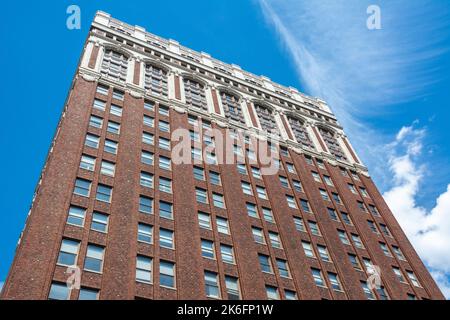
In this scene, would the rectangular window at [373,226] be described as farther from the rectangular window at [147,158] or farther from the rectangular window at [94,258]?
the rectangular window at [94,258]

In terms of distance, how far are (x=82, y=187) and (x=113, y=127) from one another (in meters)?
10.5

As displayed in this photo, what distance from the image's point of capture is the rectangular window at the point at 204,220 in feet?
119

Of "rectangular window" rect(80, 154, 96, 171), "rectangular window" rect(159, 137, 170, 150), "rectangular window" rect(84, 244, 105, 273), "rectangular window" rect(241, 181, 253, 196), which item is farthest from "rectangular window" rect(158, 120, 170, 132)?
"rectangular window" rect(84, 244, 105, 273)

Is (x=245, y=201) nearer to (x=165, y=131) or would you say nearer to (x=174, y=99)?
(x=165, y=131)

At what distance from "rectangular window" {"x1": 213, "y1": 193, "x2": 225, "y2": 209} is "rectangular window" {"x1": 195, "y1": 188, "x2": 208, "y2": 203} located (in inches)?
34.2

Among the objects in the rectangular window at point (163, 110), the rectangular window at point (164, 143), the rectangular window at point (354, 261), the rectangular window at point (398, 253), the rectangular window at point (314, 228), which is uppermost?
the rectangular window at point (163, 110)

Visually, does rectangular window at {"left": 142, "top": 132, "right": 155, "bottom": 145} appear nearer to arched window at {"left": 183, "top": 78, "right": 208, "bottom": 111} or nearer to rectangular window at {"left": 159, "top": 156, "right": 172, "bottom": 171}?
rectangular window at {"left": 159, "top": 156, "right": 172, "bottom": 171}

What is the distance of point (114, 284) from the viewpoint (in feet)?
89.1

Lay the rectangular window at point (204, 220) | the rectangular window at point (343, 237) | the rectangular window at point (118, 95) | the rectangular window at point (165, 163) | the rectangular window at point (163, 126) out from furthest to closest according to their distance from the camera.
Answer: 1. the rectangular window at point (118, 95)
2. the rectangular window at point (163, 126)
3. the rectangular window at point (343, 237)
4. the rectangular window at point (165, 163)
5. the rectangular window at point (204, 220)

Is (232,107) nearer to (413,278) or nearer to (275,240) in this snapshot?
A: (275,240)

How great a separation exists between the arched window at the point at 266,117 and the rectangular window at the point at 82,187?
30454mm

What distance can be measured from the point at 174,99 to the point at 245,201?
Answer: 18.5 m

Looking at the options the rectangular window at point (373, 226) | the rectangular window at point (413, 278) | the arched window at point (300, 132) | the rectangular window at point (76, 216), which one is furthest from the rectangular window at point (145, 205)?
the arched window at point (300, 132)

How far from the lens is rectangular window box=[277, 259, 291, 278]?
35.5m
